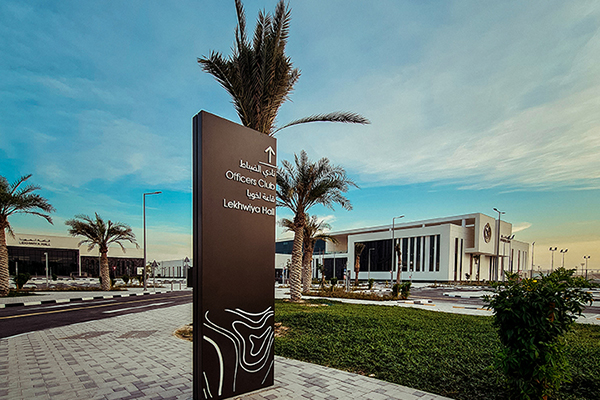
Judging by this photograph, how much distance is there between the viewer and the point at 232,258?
455 cm

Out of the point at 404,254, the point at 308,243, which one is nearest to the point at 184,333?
the point at 308,243

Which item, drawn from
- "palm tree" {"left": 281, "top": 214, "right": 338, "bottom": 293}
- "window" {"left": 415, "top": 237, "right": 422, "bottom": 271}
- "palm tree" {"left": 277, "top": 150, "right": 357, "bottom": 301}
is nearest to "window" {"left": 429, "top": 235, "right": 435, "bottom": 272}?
"window" {"left": 415, "top": 237, "right": 422, "bottom": 271}

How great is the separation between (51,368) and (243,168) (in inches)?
197

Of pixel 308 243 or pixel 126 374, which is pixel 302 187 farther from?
pixel 126 374

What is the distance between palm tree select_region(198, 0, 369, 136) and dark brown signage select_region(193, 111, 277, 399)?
10.6 ft

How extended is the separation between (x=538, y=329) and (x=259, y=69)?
727 cm

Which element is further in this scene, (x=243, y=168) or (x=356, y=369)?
(x=356, y=369)

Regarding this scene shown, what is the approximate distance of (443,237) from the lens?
194 feet

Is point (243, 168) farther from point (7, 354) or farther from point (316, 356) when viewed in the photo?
point (7, 354)

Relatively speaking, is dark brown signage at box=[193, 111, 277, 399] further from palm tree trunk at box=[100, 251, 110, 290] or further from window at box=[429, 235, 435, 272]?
window at box=[429, 235, 435, 272]

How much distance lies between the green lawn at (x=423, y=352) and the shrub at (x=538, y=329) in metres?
0.32

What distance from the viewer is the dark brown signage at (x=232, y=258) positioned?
4.18m

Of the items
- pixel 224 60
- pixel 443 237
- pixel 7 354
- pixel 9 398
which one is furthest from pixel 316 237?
pixel 443 237

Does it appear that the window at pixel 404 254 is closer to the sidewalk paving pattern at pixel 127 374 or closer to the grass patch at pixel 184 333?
the grass patch at pixel 184 333
